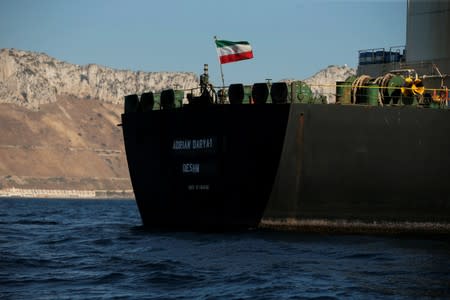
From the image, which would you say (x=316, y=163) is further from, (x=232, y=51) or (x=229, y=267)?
(x=229, y=267)

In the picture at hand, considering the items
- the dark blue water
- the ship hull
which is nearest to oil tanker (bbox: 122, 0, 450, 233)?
the ship hull

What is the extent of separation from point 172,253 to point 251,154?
5.87 metres

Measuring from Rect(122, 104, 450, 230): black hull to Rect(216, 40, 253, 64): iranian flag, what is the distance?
9.71ft

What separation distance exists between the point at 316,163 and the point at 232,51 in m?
6.70

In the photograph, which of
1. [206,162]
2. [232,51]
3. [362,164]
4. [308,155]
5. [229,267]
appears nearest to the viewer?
[229,267]

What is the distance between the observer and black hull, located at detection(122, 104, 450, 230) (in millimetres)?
31297

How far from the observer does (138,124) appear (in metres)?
38.1

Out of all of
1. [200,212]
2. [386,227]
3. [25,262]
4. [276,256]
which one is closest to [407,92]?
[386,227]

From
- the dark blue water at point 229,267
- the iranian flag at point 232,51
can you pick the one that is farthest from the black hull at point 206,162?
the iranian flag at point 232,51

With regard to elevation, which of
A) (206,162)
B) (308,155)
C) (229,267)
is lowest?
(229,267)

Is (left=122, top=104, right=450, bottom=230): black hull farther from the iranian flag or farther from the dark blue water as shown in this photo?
the iranian flag

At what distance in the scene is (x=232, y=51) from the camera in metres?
36.1

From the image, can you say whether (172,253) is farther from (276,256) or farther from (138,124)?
(138,124)

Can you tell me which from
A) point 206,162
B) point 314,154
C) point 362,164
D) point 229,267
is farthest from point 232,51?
point 229,267
